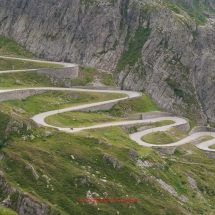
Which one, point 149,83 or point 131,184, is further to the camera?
point 149,83

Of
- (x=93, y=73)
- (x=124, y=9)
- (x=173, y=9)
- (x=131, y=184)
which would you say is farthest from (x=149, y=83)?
(x=131, y=184)

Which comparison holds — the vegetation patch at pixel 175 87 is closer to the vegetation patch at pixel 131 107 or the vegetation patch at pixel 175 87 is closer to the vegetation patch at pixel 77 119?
the vegetation patch at pixel 131 107

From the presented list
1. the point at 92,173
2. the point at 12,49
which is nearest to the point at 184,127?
the point at 92,173

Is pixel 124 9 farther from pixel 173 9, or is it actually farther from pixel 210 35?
pixel 210 35

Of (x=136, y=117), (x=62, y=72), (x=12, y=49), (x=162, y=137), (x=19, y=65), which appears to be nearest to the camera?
(x=162, y=137)

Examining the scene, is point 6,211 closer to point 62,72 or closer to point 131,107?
point 131,107
